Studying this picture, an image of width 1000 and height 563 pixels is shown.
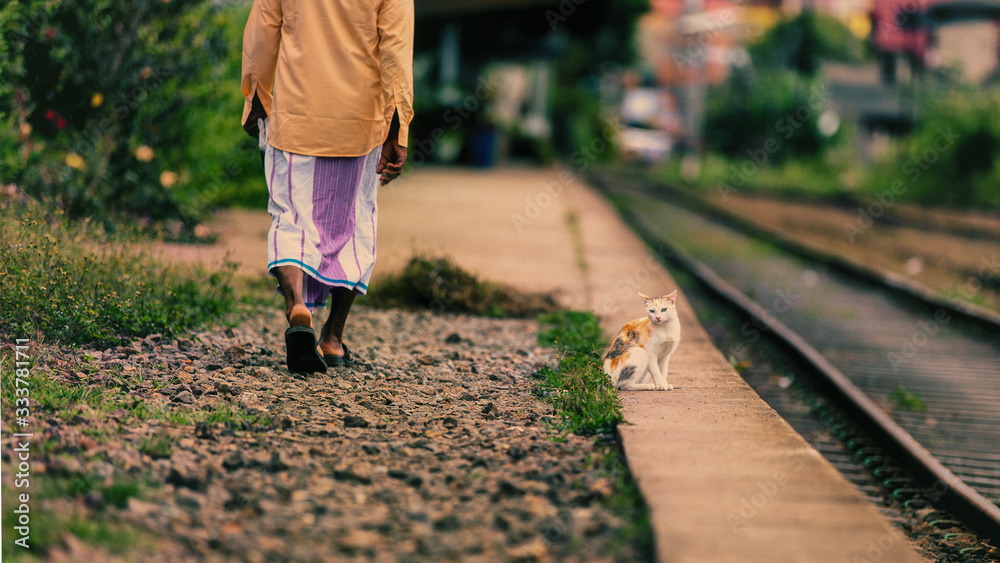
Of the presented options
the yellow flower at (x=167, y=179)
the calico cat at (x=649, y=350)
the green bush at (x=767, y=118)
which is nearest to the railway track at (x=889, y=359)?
the calico cat at (x=649, y=350)

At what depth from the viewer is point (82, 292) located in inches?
170

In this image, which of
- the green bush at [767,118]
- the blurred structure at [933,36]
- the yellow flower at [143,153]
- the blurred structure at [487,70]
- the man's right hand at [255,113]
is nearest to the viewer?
the man's right hand at [255,113]

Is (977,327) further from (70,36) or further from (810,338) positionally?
(70,36)

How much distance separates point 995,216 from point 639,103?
66.1 metres

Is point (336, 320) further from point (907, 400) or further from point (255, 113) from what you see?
point (907, 400)

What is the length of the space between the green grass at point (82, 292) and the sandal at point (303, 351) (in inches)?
34.3

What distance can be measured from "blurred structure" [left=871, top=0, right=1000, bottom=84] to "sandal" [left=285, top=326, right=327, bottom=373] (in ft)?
107

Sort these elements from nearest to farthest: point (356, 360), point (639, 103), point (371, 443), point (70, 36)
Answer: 1. point (371, 443)
2. point (356, 360)
3. point (70, 36)
4. point (639, 103)

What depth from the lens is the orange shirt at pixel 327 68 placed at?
13.3ft

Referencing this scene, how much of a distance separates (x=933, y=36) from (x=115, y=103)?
49.7 meters

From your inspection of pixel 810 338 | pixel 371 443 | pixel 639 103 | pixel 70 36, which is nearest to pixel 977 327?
pixel 810 338

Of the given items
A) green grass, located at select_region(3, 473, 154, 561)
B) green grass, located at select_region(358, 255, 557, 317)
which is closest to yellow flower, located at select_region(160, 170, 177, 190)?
green grass, located at select_region(358, 255, 557, 317)

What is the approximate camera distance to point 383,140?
4254 millimetres

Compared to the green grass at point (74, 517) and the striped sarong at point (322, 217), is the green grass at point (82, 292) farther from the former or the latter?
the green grass at point (74, 517)
